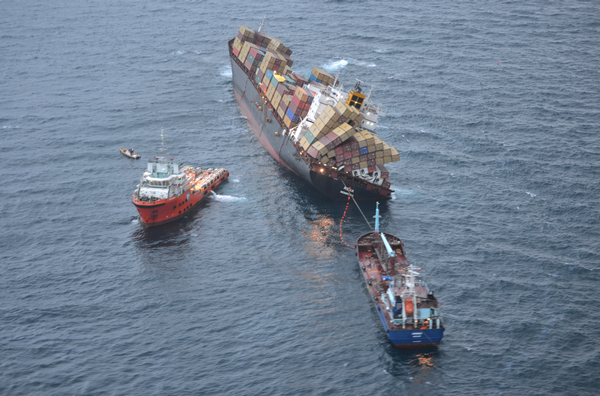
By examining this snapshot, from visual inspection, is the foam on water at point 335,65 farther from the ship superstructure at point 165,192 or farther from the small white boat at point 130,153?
the ship superstructure at point 165,192

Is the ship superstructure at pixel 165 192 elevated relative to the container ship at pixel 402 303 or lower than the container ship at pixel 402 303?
elevated

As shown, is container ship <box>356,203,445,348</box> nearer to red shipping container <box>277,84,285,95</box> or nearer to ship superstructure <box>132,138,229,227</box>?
ship superstructure <box>132,138,229,227</box>

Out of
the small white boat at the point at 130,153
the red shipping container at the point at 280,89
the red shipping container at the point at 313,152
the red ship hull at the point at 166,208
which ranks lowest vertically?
the red ship hull at the point at 166,208

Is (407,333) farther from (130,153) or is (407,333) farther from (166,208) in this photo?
(130,153)

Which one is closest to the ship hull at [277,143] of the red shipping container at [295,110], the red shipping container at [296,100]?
the red shipping container at [295,110]

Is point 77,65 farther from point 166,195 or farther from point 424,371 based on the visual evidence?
point 424,371

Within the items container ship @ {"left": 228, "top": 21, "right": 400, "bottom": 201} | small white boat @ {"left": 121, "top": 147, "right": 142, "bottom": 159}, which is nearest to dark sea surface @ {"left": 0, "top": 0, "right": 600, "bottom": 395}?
small white boat @ {"left": 121, "top": 147, "right": 142, "bottom": 159}
